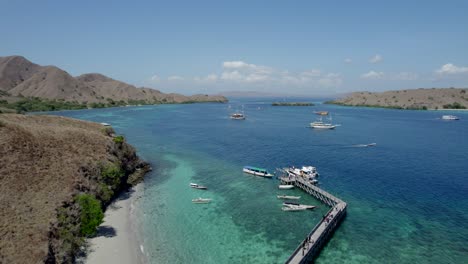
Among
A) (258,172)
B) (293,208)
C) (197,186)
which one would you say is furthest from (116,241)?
(258,172)

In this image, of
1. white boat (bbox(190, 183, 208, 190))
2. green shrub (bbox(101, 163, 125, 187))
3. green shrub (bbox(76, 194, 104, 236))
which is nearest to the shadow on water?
green shrub (bbox(76, 194, 104, 236))

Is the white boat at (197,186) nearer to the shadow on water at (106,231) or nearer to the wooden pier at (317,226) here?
the wooden pier at (317,226)

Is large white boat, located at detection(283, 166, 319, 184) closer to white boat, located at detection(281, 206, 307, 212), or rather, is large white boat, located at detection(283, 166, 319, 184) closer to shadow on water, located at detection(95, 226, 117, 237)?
white boat, located at detection(281, 206, 307, 212)

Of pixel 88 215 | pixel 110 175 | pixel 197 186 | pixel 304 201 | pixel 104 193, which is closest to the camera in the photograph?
pixel 88 215

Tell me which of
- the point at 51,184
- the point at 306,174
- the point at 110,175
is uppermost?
the point at 51,184

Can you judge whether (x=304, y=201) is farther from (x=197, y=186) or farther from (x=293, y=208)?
(x=197, y=186)

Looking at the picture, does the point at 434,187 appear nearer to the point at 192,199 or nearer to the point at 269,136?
the point at 192,199

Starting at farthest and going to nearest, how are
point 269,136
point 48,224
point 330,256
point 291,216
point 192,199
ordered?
point 269,136 → point 192,199 → point 291,216 → point 330,256 → point 48,224

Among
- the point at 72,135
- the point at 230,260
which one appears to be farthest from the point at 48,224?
the point at 72,135
